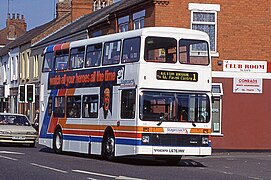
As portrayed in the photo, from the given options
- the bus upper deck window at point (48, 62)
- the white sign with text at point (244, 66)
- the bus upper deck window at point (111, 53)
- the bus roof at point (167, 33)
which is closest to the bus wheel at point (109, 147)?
the bus upper deck window at point (111, 53)

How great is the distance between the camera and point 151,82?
22.5 m

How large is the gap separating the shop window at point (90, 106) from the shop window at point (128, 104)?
7.48ft

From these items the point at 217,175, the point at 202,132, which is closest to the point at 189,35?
the point at 202,132

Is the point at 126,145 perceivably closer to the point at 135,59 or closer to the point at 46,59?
the point at 135,59

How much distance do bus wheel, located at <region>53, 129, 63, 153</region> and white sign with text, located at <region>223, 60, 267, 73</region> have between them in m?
8.82

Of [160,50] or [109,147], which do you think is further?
[109,147]

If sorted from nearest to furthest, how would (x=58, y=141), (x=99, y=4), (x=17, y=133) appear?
(x=58, y=141) → (x=17, y=133) → (x=99, y=4)

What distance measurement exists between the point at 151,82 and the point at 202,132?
92.1 inches

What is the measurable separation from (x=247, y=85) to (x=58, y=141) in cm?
981

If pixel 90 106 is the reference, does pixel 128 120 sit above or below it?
below

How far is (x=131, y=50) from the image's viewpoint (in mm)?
23344

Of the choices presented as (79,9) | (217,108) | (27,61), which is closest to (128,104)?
(217,108)

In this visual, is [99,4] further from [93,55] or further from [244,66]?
[93,55]

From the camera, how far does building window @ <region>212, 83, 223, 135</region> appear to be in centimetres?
3281
